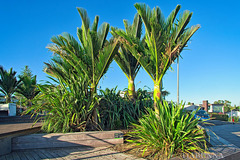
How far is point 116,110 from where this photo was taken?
643 centimetres

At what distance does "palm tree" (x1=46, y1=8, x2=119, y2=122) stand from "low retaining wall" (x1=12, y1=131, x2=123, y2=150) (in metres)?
0.83

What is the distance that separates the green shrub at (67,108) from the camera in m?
5.38

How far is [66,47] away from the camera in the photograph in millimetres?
6152

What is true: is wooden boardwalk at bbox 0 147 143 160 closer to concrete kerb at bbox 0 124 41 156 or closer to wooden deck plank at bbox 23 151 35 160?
wooden deck plank at bbox 23 151 35 160

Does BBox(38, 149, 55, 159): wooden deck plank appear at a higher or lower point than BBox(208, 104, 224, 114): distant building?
higher

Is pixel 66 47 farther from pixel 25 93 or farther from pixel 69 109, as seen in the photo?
pixel 25 93

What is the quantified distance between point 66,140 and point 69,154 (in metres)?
0.61

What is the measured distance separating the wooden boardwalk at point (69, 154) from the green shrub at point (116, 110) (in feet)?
4.35

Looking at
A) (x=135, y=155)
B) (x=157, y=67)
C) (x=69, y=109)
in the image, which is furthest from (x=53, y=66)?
(x=135, y=155)

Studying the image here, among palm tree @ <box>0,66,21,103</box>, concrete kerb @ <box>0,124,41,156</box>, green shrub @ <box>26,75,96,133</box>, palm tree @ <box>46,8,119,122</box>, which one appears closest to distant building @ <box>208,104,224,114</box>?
palm tree @ <box>0,66,21,103</box>

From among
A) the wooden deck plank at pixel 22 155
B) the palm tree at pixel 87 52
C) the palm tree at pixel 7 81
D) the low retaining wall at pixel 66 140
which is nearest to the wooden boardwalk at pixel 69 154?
the wooden deck plank at pixel 22 155

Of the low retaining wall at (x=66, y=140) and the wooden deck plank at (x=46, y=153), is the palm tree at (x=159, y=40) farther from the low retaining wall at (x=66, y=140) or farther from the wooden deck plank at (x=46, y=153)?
the wooden deck plank at (x=46, y=153)

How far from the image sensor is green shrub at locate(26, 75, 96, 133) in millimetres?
5379

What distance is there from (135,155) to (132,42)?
3.97 metres
